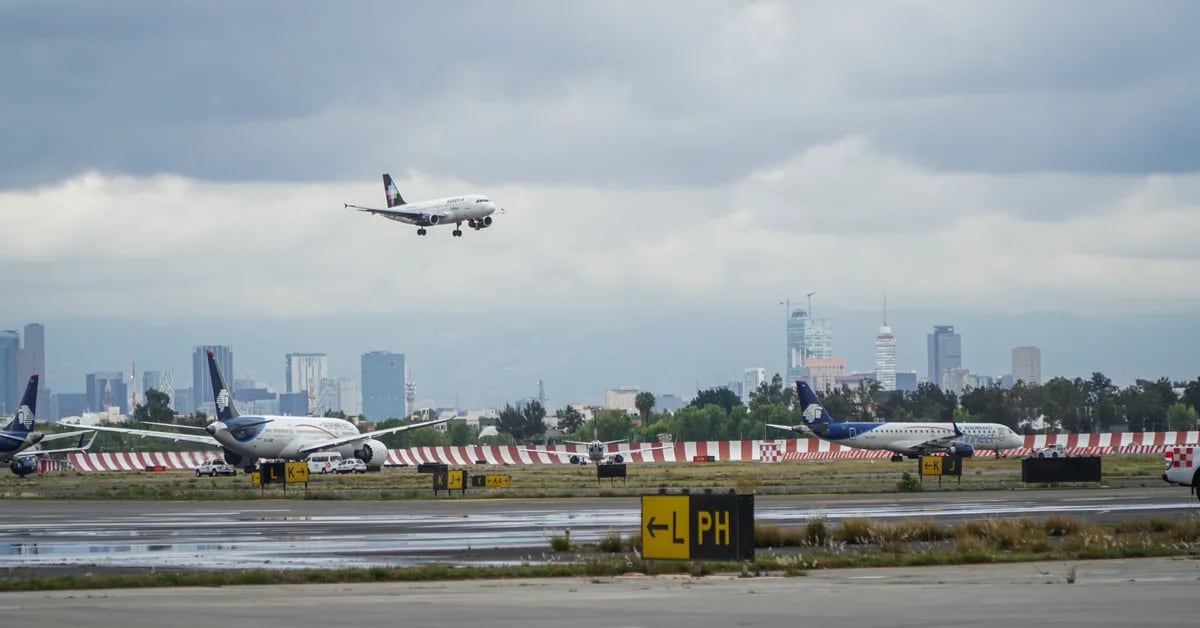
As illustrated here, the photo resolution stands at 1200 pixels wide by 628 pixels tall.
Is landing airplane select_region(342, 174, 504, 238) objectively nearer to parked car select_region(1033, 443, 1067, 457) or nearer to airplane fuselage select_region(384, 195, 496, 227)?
airplane fuselage select_region(384, 195, 496, 227)

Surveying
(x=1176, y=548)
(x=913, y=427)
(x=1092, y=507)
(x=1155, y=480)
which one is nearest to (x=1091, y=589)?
(x=1176, y=548)

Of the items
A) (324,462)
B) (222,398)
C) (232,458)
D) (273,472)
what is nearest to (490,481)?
(273,472)

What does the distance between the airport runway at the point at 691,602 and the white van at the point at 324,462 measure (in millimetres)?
80991

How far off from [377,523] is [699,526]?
19397mm

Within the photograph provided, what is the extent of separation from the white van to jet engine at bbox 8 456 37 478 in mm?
17998

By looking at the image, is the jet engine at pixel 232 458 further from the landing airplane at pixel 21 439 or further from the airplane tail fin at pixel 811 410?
the airplane tail fin at pixel 811 410

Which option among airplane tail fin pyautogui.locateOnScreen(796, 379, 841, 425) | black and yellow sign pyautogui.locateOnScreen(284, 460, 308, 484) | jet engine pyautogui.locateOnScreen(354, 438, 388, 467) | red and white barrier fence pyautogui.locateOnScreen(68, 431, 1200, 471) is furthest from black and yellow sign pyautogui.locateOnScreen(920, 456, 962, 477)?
red and white barrier fence pyautogui.locateOnScreen(68, 431, 1200, 471)

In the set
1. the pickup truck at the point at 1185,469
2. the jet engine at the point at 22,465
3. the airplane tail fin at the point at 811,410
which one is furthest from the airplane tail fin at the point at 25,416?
the pickup truck at the point at 1185,469

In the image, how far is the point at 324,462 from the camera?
10456 centimetres

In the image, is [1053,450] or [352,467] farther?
[1053,450]

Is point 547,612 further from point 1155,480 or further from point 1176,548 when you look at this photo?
point 1155,480

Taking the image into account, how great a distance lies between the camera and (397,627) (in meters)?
17.9

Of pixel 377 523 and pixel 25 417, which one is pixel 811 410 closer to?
pixel 25 417

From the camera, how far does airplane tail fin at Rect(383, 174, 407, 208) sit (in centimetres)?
10644
